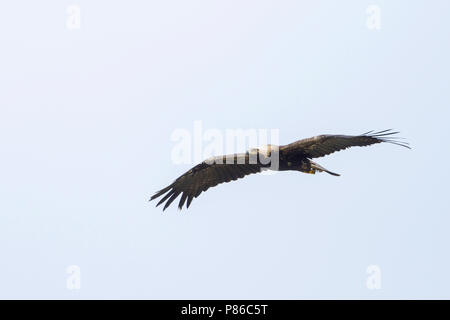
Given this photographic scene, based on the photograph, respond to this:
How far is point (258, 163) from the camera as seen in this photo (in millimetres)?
19594

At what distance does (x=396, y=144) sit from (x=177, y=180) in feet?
16.5

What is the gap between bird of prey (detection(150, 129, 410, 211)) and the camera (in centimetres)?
1853

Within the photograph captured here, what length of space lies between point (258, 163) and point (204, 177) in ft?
4.40

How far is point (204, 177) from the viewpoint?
20.2 meters

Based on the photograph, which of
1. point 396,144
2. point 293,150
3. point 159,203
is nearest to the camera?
point 396,144

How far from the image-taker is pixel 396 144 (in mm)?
17609

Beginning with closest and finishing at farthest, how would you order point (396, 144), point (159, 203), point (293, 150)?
point (396, 144) → point (293, 150) → point (159, 203)

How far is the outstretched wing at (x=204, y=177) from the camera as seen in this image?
65.1 feet

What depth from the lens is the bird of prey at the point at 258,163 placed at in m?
18.5

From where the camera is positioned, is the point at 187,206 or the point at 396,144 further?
the point at 187,206

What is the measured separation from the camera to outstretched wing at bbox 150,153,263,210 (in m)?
19.8
